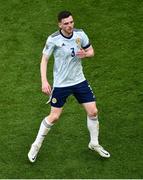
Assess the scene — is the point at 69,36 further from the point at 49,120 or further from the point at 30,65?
the point at 30,65

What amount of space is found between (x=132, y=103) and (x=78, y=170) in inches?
90.7

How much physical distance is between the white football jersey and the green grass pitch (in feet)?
4.74

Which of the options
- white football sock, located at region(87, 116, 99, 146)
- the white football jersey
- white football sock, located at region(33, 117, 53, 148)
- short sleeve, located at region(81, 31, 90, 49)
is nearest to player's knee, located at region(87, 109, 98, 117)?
white football sock, located at region(87, 116, 99, 146)

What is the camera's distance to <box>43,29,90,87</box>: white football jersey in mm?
9148

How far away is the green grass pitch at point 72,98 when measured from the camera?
383 inches

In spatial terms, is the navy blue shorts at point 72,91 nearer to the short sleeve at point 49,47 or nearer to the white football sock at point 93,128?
the white football sock at point 93,128

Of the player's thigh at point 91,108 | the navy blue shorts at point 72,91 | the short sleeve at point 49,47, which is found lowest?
the player's thigh at point 91,108

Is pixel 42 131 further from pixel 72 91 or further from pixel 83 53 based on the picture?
pixel 83 53

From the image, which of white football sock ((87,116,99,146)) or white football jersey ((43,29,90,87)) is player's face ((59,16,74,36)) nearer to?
white football jersey ((43,29,90,87))

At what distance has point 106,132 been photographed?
10.5m

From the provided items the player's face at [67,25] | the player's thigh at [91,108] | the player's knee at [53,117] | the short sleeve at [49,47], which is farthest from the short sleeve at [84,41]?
the player's knee at [53,117]

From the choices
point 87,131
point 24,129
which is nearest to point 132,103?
point 87,131

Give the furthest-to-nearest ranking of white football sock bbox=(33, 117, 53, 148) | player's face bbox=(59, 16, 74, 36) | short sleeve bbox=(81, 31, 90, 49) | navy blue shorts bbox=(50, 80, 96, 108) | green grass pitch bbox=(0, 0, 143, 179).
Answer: green grass pitch bbox=(0, 0, 143, 179) < white football sock bbox=(33, 117, 53, 148) < navy blue shorts bbox=(50, 80, 96, 108) < short sleeve bbox=(81, 31, 90, 49) < player's face bbox=(59, 16, 74, 36)

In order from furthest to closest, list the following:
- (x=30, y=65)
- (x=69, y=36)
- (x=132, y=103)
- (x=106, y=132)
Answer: (x=30, y=65), (x=132, y=103), (x=106, y=132), (x=69, y=36)
